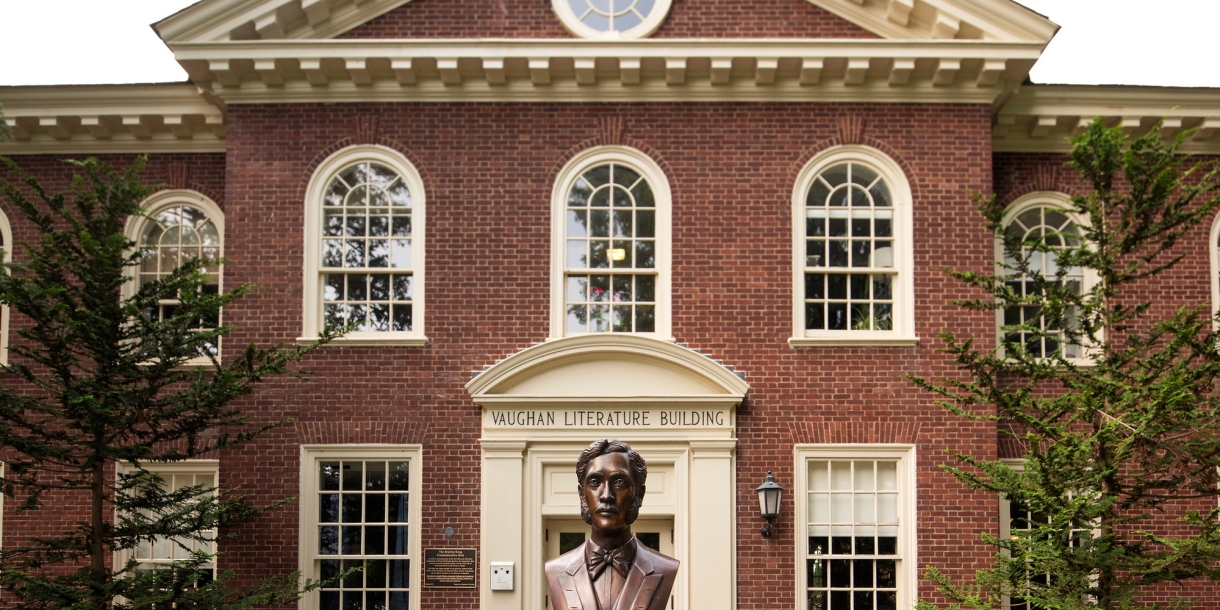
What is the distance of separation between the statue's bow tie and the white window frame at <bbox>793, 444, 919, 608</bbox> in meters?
8.54

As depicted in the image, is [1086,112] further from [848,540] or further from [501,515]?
[501,515]

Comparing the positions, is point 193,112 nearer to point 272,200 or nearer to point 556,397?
point 272,200

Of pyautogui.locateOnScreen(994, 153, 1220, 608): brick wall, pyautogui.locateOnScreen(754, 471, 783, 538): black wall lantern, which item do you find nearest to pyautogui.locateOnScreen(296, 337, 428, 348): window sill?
pyautogui.locateOnScreen(754, 471, 783, 538): black wall lantern

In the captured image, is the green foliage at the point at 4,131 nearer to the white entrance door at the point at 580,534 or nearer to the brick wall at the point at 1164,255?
the white entrance door at the point at 580,534

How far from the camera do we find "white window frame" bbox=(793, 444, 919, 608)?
15156mm

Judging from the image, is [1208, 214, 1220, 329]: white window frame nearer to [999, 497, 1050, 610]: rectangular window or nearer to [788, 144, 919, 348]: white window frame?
[999, 497, 1050, 610]: rectangular window

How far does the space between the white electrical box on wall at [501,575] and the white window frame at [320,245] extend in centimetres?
274

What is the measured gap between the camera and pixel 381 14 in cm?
1605

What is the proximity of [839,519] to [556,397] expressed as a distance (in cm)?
363

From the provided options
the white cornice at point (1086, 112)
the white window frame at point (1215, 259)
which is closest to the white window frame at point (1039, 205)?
the white cornice at point (1086, 112)

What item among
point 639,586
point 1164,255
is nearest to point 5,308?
point 639,586

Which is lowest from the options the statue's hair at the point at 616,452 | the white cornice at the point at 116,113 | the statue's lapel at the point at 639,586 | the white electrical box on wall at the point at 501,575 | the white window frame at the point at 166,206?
the white electrical box on wall at the point at 501,575

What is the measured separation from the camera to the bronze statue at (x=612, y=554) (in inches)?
271

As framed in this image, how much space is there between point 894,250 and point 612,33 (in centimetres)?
431
